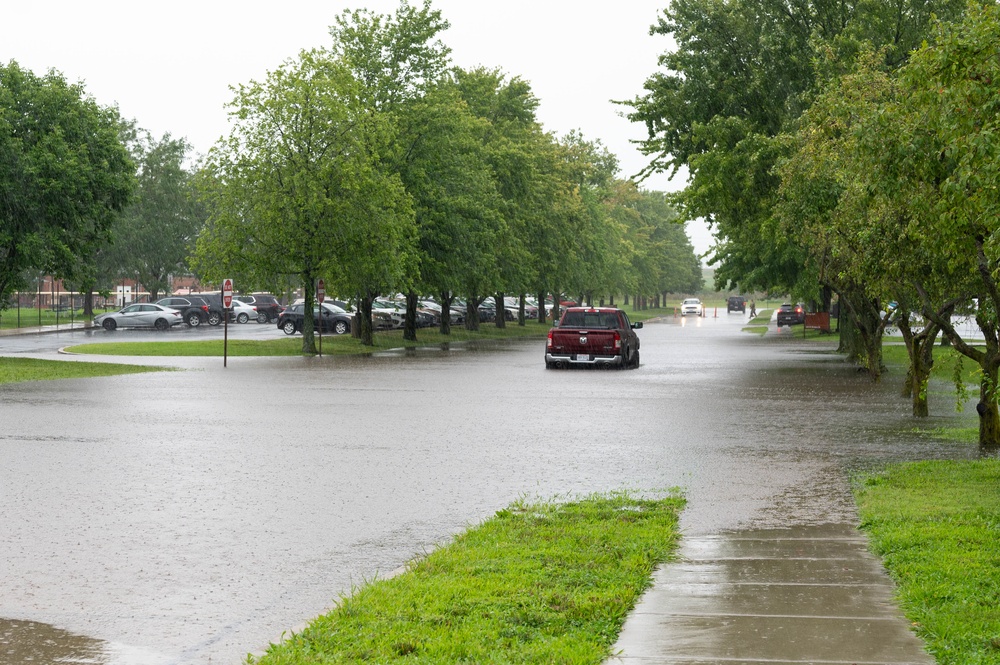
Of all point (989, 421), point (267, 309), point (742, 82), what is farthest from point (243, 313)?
point (989, 421)

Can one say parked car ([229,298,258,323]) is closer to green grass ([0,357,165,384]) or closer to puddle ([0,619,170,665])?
green grass ([0,357,165,384])

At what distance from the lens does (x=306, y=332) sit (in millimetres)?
44094

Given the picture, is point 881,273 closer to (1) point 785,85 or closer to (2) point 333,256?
(1) point 785,85

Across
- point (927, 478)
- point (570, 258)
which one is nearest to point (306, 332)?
point (570, 258)

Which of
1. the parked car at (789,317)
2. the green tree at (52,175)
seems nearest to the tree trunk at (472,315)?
the parked car at (789,317)

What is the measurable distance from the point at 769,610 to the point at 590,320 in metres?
29.7

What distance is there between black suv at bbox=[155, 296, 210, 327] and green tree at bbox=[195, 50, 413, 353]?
28.8 m

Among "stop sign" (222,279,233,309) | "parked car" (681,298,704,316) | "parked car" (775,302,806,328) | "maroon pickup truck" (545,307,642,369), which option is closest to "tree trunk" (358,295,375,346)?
"stop sign" (222,279,233,309)

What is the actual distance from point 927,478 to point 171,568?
7641 mm

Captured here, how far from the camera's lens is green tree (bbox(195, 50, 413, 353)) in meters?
43.2

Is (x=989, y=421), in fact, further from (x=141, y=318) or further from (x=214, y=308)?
(x=214, y=308)

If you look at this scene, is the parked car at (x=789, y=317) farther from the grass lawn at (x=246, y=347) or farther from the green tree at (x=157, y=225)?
the green tree at (x=157, y=225)

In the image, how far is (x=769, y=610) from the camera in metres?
6.97

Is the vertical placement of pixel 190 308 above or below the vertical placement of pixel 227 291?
below
